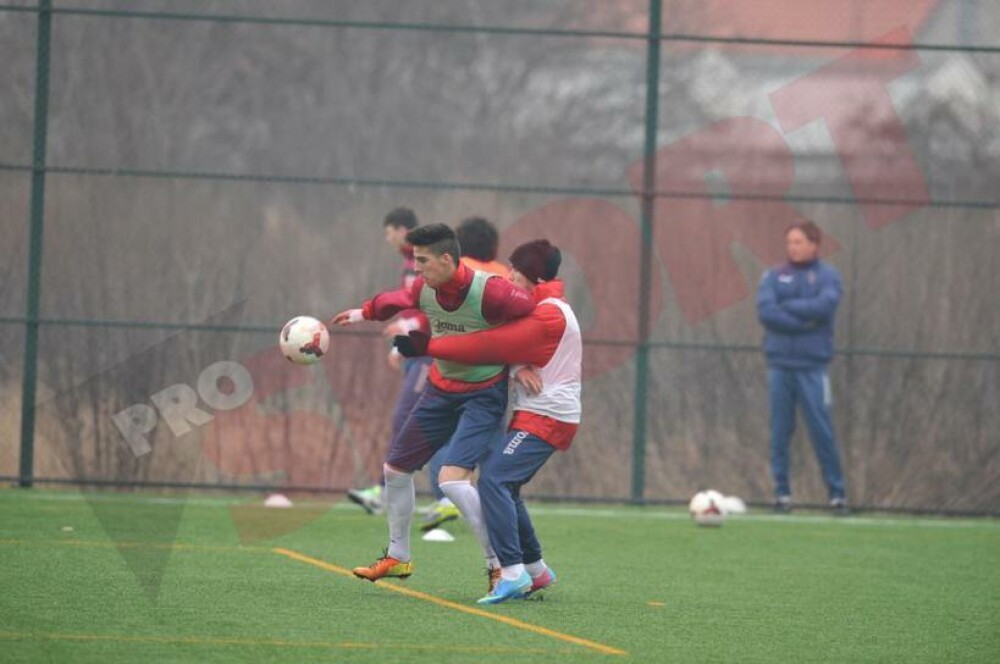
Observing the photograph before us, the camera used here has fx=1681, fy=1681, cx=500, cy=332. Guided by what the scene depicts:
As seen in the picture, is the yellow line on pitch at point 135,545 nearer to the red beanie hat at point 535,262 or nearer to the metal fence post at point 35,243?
the red beanie hat at point 535,262

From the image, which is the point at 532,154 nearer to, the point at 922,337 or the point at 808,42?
the point at 808,42

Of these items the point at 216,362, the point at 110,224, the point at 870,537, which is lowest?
the point at 870,537

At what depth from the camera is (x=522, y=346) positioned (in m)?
8.10

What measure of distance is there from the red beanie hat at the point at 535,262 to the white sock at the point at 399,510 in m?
1.19

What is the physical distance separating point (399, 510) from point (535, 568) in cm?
74

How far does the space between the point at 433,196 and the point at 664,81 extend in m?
2.46

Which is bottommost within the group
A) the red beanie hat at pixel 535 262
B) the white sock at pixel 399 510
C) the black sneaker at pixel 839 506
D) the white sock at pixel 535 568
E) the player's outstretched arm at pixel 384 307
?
the black sneaker at pixel 839 506

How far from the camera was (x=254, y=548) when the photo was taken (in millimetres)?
10211

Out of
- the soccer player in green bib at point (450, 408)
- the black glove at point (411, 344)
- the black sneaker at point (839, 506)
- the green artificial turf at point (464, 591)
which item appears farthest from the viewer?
the black sneaker at point (839, 506)

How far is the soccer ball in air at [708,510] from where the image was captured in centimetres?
1270

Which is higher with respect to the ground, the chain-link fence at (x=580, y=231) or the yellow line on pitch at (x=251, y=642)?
the chain-link fence at (x=580, y=231)

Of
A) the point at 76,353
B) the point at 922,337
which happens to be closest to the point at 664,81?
the point at 922,337

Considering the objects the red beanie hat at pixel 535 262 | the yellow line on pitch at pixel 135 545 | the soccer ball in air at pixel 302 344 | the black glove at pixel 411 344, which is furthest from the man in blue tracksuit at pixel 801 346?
the black glove at pixel 411 344

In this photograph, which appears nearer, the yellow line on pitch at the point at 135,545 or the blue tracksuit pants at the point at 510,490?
the blue tracksuit pants at the point at 510,490
